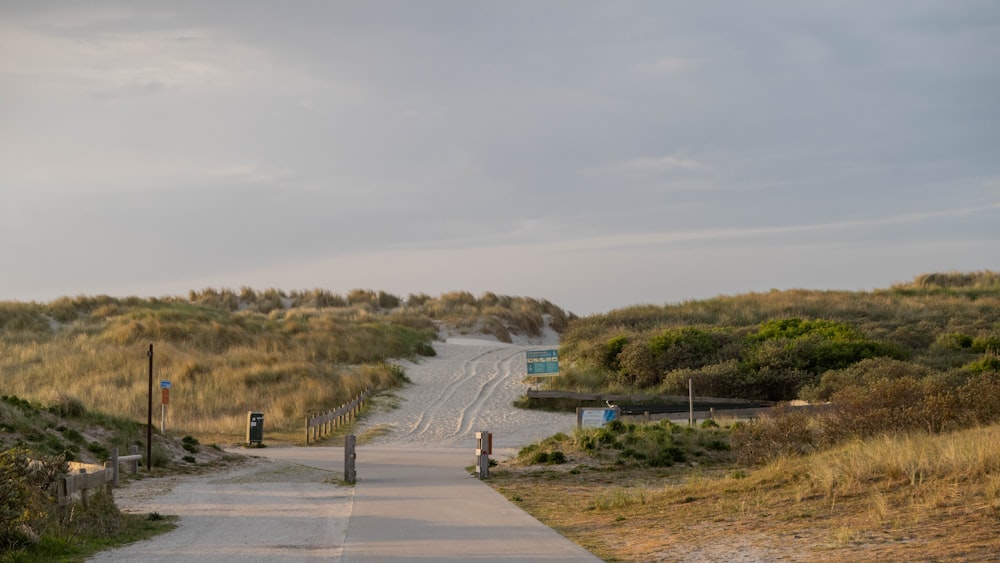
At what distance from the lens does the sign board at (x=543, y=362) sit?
41.1 metres

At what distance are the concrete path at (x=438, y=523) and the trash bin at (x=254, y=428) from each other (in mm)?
6934

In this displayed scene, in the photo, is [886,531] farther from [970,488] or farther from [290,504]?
[290,504]

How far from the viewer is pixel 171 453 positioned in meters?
23.3

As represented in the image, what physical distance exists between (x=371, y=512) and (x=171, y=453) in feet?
34.4

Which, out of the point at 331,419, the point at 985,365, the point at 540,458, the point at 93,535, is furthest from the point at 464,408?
the point at 93,535

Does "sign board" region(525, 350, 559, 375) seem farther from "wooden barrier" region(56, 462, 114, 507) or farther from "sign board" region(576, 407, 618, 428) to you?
"wooden barrier" region(56, 462, 114, 507)

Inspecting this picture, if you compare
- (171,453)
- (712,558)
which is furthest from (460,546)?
(171,453)

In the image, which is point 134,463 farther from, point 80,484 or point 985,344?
point 985,344

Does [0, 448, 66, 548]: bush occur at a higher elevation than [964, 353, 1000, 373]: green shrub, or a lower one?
lower

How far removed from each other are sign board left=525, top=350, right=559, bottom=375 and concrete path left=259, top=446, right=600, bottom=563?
18.1 metres

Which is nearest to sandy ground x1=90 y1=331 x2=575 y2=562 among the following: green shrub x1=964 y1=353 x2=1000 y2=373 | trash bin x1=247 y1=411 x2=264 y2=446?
trash bin x1=247 y1=411 x2=264 y2=446

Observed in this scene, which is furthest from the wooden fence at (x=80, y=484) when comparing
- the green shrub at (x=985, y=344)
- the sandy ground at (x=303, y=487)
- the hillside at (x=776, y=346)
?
the green shrub at (x=985, y=344)

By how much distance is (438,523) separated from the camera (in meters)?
13.4

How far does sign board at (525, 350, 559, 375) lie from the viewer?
1617 inches
